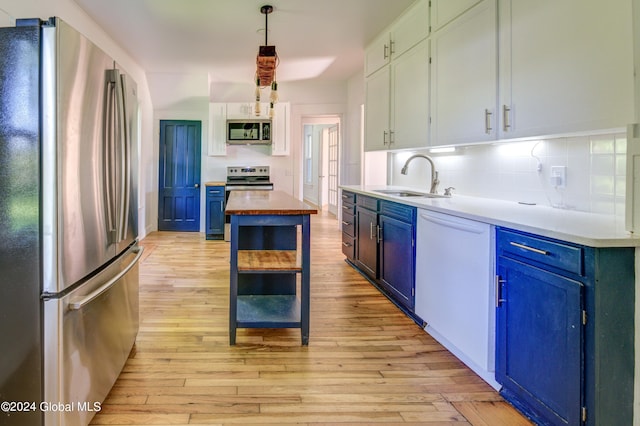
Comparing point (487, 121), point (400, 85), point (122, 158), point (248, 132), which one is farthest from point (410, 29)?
point (248, 132)

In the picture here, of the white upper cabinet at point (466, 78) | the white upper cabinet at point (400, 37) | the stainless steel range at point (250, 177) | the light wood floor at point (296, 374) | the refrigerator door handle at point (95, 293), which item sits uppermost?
the white upper cabinet at point (400, 37)

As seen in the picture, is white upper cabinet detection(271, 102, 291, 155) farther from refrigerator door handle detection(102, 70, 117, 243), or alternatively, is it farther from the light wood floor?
refrigerator door handle detection(102, 70, 117, 243)

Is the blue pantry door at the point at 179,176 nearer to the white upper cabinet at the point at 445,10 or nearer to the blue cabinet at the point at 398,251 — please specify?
the blue cabinet at the point at 398,251

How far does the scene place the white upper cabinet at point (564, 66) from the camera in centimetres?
173

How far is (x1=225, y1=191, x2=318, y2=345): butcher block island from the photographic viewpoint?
8.50 ft

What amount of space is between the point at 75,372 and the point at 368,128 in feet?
13.4

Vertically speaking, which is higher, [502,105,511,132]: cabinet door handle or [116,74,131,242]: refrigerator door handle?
[502,105,511,132]: cabinet door handle

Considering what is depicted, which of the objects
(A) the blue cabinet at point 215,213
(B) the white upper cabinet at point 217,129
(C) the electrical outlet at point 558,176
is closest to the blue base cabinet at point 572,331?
(C) the electrical outlet at point 558,176

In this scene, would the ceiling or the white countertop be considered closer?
the white countertop

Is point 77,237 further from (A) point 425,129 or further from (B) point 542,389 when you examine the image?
(A) point 425,129

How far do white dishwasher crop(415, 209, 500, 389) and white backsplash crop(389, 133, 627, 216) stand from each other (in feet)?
2.02

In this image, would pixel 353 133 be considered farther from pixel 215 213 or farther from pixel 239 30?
pixel 239 30

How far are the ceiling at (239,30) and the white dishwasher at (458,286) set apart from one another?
244cm

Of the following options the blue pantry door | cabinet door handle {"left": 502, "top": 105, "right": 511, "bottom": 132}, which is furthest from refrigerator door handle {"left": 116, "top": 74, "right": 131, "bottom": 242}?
the blue pantry door
